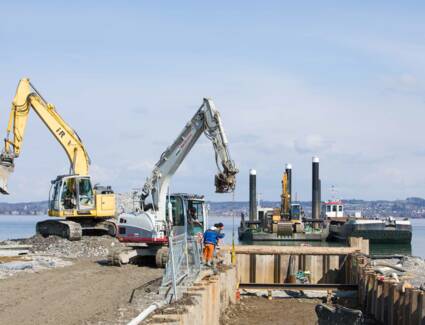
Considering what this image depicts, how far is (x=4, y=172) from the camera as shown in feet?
109

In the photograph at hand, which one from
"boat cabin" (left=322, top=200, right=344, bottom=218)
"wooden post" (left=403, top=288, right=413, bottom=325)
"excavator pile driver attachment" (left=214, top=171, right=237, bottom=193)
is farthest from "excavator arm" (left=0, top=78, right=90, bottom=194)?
"boat cabin" (left=322, top=200, right=344, bottom=218)

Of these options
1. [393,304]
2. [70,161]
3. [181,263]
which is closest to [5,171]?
[70,161]

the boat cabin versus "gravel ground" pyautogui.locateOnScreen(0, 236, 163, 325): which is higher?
the boat cabin

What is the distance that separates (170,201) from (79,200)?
33.6 feet

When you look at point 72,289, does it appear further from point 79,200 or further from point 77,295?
point 79,200

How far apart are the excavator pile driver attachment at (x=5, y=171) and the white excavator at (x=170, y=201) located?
21.7 feet

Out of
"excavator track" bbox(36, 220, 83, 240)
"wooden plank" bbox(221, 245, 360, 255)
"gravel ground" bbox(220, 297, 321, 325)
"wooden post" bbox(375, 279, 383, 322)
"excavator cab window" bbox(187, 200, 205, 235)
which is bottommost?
"gravel ground" bbox(220, 297, 321, 325)

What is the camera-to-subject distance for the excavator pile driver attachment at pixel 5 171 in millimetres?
32309

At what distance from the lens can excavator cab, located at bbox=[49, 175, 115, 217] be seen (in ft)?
115

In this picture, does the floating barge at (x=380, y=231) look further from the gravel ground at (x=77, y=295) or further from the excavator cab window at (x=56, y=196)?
the gravel ground at (x=77, y=295)

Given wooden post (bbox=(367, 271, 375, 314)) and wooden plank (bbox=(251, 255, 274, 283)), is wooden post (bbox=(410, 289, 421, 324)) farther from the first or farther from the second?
wooden plank (bbox=(251, 255, 274, 283))

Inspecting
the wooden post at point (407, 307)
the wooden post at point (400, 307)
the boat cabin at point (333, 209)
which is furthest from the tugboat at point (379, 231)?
the wooden post at point (407, 307)

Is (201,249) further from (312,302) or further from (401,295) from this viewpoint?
(401,295)

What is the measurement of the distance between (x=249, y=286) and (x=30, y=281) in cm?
756
